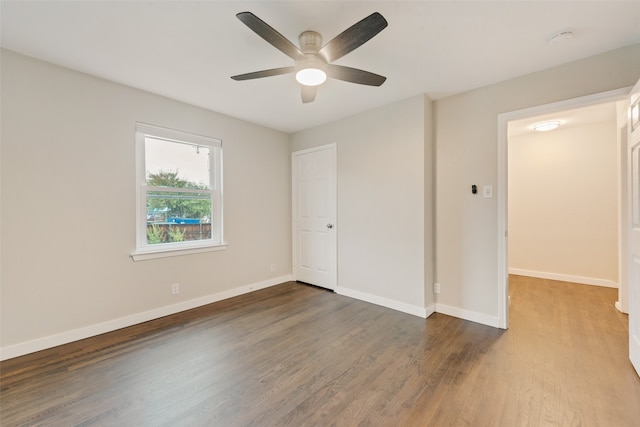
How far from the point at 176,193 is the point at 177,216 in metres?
→ 0.28

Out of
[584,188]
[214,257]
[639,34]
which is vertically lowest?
[214,257]

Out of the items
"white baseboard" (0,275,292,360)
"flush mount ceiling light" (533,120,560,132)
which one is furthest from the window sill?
"flush mount ceiling light" (533,120,560,132)

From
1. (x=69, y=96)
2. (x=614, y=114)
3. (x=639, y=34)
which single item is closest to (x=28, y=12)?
(x=69, y=96)

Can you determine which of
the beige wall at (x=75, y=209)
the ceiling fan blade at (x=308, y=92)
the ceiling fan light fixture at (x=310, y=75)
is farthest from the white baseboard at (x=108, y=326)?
the ceiling fan light fixture at (x=310, y=75)

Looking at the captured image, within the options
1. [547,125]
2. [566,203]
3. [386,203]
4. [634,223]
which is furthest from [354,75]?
[566,203]

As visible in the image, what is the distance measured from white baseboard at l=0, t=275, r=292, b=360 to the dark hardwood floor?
0.08 metres

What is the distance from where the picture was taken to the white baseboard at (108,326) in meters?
2.18

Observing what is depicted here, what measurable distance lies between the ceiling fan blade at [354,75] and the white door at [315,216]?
1.76 metres

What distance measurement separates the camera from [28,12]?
1729 mm

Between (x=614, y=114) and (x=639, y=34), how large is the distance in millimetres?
2368

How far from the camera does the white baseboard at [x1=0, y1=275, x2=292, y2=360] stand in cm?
218

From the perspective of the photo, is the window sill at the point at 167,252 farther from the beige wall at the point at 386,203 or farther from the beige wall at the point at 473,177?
the beige wall at the point at 473,177

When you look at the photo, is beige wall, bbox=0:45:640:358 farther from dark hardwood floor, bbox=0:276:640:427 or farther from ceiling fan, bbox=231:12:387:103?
ceiling fan, bbox=231:12:387:103

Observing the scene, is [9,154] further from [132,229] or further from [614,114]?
[614,114]
